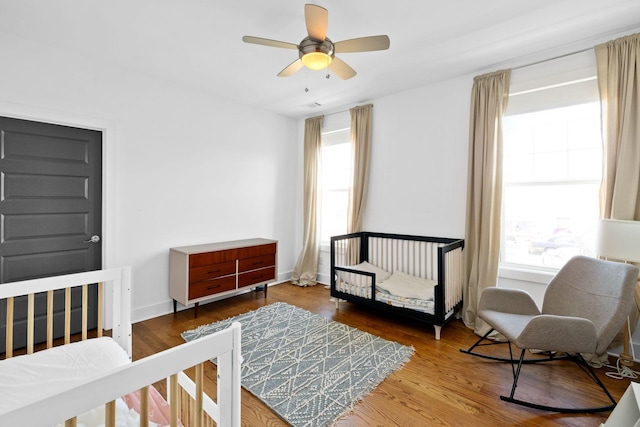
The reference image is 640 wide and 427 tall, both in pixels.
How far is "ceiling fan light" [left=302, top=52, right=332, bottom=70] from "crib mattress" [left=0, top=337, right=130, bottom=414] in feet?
6.99

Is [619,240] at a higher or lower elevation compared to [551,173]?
lower

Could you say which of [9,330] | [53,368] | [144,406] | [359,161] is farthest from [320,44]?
[9,330]

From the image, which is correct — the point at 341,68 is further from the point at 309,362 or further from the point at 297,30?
the point at 309,362

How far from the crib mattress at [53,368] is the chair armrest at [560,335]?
2359 mm

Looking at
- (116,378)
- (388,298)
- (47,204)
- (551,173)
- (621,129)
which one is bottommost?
(388,298)

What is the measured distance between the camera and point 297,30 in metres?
2.39

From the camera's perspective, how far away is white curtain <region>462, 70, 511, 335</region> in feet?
9.59

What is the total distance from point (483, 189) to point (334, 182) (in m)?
2.14

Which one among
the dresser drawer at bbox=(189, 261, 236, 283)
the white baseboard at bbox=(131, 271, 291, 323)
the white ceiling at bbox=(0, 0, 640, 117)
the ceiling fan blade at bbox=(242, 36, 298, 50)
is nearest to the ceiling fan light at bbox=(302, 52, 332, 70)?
the ceiling fan blade at bbox=(242, 36, 298, 50)

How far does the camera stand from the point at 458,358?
8.02 feet

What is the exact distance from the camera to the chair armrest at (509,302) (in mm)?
2375

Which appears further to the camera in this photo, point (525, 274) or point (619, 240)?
point (525, 274)

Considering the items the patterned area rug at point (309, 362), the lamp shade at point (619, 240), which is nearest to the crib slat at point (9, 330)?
the patterned area rug at point (309, 362)

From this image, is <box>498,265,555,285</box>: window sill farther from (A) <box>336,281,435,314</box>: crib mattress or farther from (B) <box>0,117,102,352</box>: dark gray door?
(B) <box>0,117,102,352</box>: dark gray door
